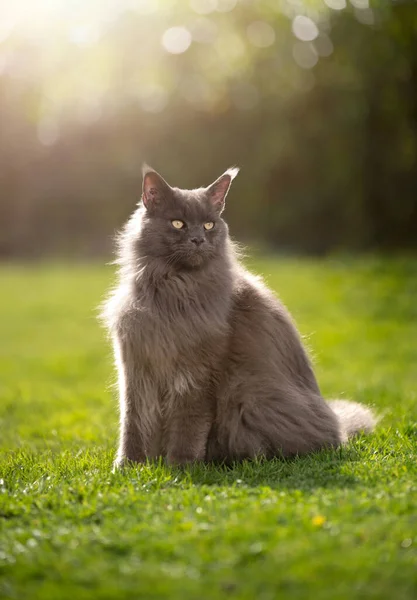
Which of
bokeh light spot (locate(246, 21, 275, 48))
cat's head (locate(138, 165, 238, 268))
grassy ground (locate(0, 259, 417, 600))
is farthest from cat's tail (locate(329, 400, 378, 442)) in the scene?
bokeh light spot (locate(246, 21, 275, 48))

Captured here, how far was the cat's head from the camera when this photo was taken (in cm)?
385

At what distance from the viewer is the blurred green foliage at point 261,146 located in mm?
17703

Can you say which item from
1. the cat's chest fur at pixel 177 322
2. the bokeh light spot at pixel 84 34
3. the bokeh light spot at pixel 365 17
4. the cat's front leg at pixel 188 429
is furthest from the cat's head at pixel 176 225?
the bokeh light spot at pixel 365 17

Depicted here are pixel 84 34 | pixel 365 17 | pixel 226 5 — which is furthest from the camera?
pixel 365 17

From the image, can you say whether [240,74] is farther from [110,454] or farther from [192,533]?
[192,533]

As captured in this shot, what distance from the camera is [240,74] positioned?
695 inches

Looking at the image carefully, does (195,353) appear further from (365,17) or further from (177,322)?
(365,17)

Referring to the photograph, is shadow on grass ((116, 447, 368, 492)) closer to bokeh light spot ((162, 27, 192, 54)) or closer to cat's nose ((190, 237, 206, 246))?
cat's nose ((190, 237, 206, 246))

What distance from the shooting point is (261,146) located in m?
19.2

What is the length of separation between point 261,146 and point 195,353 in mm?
16103

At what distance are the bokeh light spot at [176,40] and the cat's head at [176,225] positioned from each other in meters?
10.7

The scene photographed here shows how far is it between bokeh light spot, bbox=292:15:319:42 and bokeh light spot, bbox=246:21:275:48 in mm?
531

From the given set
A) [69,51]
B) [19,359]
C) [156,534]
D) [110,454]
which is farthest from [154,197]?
[69,51]

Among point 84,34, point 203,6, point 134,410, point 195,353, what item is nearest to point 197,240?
point 195,353
